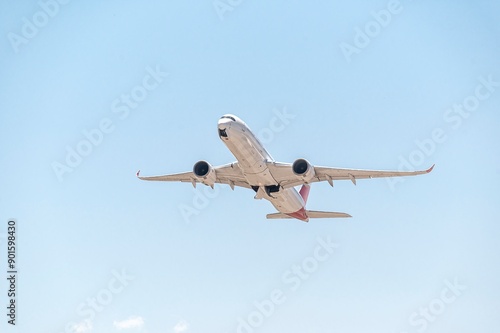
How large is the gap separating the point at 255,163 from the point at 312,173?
13.5 feet

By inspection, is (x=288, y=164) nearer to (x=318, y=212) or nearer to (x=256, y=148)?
(x=256, y=148)

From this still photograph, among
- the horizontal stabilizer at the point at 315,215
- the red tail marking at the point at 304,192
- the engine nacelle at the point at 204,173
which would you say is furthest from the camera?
the red tail marking at the point at 304,192

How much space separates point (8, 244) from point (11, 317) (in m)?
4.24

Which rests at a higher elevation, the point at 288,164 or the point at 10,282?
the point at 10,282

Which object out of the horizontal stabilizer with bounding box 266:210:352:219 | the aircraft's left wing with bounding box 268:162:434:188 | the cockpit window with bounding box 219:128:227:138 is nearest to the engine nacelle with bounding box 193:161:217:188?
the aircraft's left wing with bounding box 268:162:434:188

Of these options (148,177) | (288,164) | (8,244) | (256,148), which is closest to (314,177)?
(288,164)

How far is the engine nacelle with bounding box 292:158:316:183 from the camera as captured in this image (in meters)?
46.1

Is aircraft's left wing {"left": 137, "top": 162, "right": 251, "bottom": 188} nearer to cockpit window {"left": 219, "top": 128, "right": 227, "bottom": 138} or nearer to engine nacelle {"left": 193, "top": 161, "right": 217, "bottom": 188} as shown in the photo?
engine nacelle {"left": 193, "top": 161, "right": 217, "bottom": 188}

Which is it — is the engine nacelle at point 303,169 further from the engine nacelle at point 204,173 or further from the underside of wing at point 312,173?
the engine nacelle at point 204,173

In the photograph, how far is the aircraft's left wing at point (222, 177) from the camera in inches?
1938

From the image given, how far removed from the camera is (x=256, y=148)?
149ft

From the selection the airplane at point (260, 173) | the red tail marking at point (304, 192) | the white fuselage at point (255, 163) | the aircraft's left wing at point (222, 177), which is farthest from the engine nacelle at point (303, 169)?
the red tail marking at point (304, 192)

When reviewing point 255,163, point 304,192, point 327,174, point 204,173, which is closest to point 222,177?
point 204,173

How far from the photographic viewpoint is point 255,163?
45.9m
